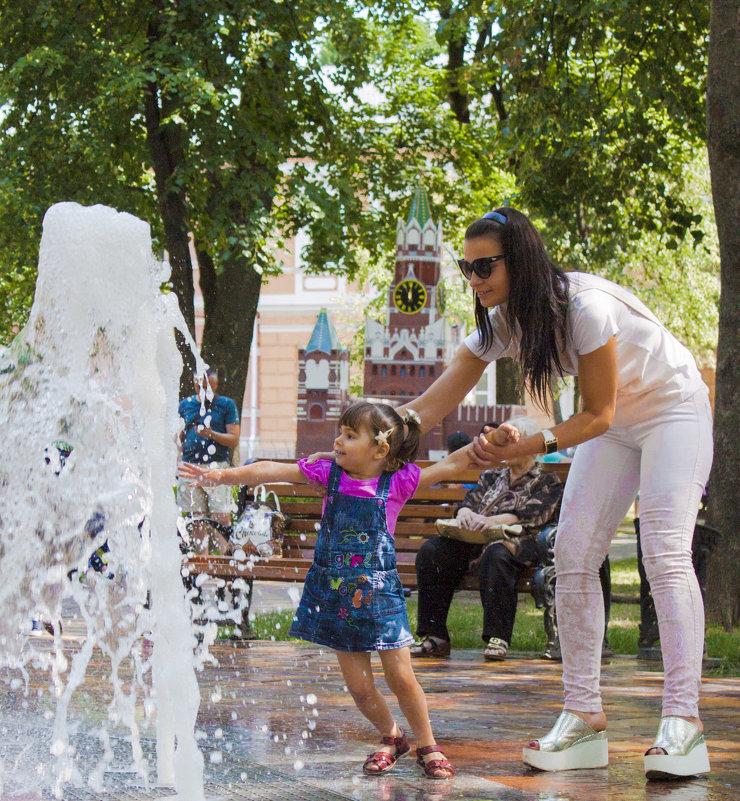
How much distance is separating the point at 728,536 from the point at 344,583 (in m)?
5.02

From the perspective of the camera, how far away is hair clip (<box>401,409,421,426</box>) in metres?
4.18

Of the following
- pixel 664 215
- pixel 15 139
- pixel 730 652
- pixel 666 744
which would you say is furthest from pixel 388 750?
pixel 15 139

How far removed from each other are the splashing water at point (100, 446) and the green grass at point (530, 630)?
2455 millimetres

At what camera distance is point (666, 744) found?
382cm

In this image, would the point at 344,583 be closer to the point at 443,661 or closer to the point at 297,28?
the point at 443,661

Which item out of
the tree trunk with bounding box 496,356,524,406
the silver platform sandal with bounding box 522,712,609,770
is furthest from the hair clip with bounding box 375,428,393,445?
the tree trunk with bounding box 496,356,524,406

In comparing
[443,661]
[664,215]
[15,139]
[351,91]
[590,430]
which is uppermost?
[351,91]

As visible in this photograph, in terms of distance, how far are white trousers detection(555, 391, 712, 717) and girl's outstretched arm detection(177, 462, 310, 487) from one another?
1001 mm

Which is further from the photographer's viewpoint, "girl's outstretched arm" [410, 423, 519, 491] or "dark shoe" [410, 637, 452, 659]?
"dark shoe" [410, 637, 452, 659]

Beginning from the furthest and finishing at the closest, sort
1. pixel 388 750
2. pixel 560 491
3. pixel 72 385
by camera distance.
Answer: pixel 560 491
pixel 72 385
pixel 388 750

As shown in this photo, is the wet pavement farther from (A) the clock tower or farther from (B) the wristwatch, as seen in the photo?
(A) the clock tower

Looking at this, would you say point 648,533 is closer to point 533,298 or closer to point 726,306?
point 533,298

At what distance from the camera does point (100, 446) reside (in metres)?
5.24

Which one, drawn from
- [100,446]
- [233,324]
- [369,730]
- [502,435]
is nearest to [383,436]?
[502,435]
